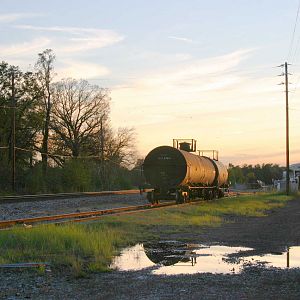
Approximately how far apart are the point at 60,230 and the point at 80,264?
13.4 ft

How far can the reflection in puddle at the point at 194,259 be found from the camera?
1127cm

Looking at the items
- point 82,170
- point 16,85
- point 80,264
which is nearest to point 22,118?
point 16,85

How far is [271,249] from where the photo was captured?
1440 cm

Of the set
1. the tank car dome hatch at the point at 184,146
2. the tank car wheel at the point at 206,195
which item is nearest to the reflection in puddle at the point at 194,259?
the tank car dome hatch at the point at 184,146

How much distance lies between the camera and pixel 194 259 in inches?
495

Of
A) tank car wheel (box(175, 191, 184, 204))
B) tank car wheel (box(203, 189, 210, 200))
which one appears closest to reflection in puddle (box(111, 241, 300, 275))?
tank car wheel (box(175, 191, 184, 204))

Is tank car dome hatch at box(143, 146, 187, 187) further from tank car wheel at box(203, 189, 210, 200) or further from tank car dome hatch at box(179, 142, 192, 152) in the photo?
tank car wheel at box(203, 189, 210, 200)

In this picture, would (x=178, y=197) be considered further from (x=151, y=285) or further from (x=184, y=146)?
(x=151, y=285)

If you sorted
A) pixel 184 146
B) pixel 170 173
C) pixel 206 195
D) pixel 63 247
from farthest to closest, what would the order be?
pixel 206 195, pixel 184 146, pixel 170 173, pixel 63 247

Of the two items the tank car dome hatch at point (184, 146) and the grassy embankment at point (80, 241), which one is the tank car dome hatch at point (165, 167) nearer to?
the tank car dome hatch at point (184, 146)

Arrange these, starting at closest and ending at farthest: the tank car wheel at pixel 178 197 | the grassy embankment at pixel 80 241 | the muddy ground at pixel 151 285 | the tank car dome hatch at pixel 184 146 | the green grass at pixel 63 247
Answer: the muddy ground at pixel 151 285 → the green grass at pixel 63 247 → the grassy embankment at pixel 80 241 → the tank car wheel at pixel 178 197 → the tank car dome hatch at pixel 184 146

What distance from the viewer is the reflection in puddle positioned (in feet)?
37.0

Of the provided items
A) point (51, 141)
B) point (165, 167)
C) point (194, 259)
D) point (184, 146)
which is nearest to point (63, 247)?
point (194, 259)

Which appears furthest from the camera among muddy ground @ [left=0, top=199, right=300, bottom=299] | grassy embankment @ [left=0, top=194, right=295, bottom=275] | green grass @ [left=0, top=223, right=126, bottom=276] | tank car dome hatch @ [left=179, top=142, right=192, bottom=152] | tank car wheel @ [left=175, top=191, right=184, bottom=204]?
tank car dome hatch @ [left=179, top=142, right=192, bottom=152]
